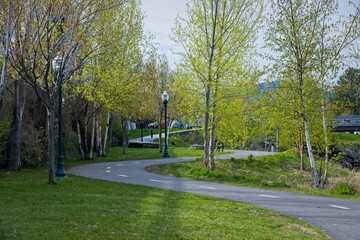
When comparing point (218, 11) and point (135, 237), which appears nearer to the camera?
point (135, 237)

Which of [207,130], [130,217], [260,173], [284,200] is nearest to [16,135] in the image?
[207,130]

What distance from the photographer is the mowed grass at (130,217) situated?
7.45 meters

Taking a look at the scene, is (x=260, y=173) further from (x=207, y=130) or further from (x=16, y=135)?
(x=16, y=135)

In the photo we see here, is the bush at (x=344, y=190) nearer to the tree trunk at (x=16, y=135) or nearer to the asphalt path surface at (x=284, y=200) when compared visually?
the asphalt path surface at (x=284, y=200)

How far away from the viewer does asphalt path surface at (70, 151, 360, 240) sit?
9586 millimetres

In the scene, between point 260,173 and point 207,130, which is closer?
point 207,130

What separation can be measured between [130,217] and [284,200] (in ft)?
20.0

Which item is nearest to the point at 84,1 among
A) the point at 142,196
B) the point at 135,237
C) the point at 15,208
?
the point at 142,196

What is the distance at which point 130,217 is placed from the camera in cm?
896

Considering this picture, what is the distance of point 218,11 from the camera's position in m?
21.6

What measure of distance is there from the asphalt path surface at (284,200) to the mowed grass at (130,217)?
23.3 inches

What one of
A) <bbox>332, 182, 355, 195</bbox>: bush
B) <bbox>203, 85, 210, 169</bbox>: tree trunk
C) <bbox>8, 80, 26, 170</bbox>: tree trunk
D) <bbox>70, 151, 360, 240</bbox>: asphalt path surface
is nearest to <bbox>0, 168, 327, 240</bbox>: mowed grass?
<bbox>70, 151, 360, 240</bbox>: asphalt path surface

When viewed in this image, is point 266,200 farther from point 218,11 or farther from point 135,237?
point 218,11

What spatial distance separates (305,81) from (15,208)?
12671mm
